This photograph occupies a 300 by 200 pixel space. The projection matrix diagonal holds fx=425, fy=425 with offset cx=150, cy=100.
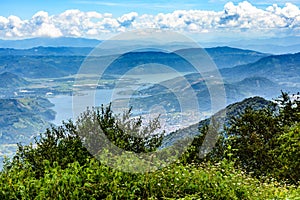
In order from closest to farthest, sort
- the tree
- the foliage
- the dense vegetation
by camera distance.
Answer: the foliage
the dense vegetation
the tree

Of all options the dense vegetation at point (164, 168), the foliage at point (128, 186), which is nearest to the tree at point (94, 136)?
the dense vegetation at point (164, 168)

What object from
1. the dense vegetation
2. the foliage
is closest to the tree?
the dense vegetation

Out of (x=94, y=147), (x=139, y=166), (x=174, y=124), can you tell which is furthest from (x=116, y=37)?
(x=174, y=124)

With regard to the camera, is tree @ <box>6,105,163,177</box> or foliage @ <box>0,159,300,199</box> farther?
tree @ <box>6,105,163,177</box>

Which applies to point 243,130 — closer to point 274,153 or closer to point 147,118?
point 274,153

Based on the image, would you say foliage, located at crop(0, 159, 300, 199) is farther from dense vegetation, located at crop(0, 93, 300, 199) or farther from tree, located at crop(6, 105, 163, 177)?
tree, located at crop(6, 105, 163, 177)

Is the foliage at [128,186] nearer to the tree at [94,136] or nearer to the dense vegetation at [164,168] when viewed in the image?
the dense vegetation at [164,168]

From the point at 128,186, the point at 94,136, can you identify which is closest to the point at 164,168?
the point at 128,186

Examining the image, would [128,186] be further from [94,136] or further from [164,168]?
[94,136]
